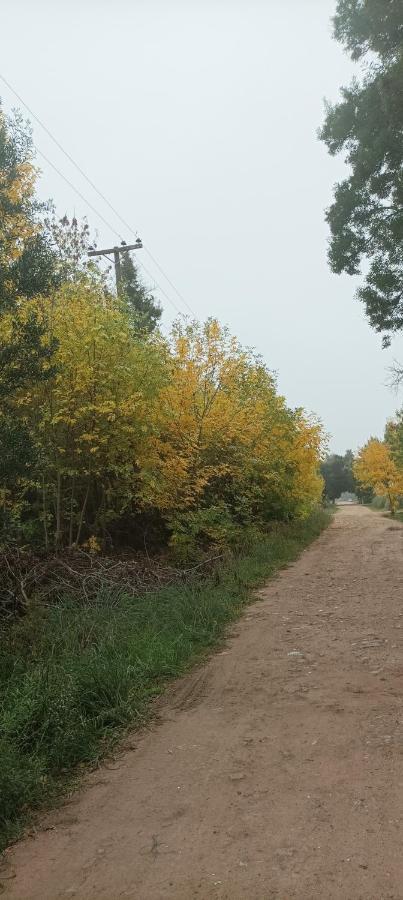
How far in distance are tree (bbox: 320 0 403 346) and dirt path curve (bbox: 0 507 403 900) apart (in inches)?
236

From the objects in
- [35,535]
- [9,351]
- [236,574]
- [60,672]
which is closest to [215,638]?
[60,672]

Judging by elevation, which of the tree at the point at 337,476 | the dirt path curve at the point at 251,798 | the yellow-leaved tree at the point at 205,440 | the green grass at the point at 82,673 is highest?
the tree at the point at 337,476

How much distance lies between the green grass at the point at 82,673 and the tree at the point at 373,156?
5579 millimetres

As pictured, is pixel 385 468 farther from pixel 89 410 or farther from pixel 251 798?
pixel 251 798

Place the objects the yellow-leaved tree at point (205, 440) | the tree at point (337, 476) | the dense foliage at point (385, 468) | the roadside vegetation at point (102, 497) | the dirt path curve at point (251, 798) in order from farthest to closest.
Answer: the tree at point (337, 476) < the dense foliage at point (385, 468) < the yellow-leaved tree at point (205, 440) < the roadside vegetation at point (102, 497) < the dirt path curve at point (251, 798)

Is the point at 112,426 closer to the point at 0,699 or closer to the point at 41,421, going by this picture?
the point at 41,421

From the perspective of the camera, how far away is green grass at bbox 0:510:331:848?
373 cm

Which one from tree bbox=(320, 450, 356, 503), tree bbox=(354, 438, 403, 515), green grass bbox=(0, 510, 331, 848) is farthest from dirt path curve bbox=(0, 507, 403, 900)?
tree bbox=(320, 450, 356, 503)

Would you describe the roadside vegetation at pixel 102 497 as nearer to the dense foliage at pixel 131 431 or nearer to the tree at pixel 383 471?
the dense foliage at pixel 131 431

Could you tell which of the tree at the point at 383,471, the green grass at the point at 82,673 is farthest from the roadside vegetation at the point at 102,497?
the tree at the point at 383,471

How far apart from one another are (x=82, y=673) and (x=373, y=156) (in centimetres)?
789

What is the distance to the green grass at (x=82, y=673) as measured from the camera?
3729mm

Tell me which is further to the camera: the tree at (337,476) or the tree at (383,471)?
the tree at (337,476)

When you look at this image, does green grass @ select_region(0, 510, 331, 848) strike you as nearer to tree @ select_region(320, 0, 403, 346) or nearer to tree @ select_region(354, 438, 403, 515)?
tree @ select_region(320, 0, 403, 346)
